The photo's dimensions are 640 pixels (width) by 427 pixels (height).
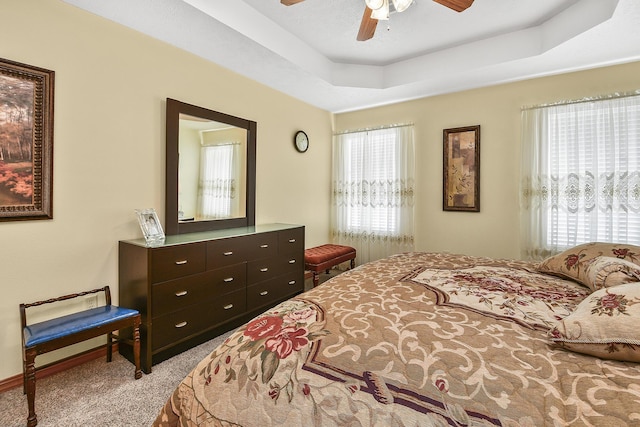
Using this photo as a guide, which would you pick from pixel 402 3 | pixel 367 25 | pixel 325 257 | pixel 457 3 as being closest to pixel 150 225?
pixel 325 257

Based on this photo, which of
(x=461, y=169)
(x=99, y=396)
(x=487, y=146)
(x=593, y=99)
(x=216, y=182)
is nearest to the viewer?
(x=99, y=396)

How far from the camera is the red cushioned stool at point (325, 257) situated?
376cm

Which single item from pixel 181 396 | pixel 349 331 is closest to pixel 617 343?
pixel 349 331

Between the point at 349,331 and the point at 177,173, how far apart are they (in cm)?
236

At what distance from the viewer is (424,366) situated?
0.97 m

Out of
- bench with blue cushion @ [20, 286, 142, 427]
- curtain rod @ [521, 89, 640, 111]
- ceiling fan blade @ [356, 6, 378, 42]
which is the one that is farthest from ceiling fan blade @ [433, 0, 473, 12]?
bench with blue cushion @ [20, 286, 142, 427]

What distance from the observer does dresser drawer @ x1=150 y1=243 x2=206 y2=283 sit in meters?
2.21

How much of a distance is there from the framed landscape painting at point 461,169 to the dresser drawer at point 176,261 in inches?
120

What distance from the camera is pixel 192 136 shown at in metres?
2.96

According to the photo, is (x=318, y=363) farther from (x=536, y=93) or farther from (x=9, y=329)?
(x=536, y=93)

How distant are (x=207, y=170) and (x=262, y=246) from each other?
38.2 inches

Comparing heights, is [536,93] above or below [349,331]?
above

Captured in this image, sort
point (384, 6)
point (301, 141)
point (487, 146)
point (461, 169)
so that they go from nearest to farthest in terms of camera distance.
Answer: point (384, 6), point (487, 146), point (461, 169), point (301, 141)

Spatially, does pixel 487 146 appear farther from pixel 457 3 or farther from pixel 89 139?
pixel 89 139
